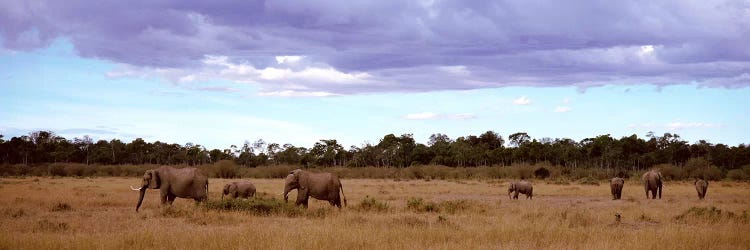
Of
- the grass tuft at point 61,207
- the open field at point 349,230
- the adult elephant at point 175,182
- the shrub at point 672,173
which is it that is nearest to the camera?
the open field at point 349,230

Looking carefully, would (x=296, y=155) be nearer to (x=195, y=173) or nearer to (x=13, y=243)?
(x=195, y=173)

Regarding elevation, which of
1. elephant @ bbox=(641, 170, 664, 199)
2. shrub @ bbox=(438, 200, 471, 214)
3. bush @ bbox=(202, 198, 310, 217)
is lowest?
shrub @ bbox=(438, 200, 471, 214)

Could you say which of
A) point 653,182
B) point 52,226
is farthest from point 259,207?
point 653,182

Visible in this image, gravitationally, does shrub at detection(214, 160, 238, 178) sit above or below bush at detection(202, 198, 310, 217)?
above

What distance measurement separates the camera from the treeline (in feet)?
307

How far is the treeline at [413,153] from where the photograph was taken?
93500mm

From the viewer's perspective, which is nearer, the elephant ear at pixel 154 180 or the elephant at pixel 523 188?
the elephant ear at pixel 154 180

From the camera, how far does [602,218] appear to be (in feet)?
59.7

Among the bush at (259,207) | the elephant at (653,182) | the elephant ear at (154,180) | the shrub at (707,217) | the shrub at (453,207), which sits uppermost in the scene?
the elephant ear at (154,180)

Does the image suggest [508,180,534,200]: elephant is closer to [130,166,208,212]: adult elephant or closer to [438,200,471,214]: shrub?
[438,200,471,214]: shrub

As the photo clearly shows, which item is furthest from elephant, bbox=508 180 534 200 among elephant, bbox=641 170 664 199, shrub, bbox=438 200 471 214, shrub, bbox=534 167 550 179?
shrub, bbox=534 167 550 179

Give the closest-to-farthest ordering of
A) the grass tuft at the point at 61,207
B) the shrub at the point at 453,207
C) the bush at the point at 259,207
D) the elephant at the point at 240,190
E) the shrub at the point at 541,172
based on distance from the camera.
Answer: the bush at the point at 259,207 < the grass tuft at the point at 61,207 < the shrub at the point at 453,207 < the elephant at the point at 240,190 < the shrub at the point at 541,172

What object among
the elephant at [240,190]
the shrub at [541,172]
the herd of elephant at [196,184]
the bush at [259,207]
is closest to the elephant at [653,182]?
the herd of elephant at [196,184]

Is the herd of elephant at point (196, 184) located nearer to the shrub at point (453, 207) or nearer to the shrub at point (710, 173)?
the shrub at point (453, 207)
